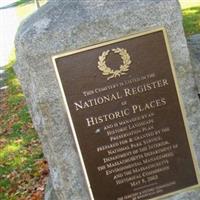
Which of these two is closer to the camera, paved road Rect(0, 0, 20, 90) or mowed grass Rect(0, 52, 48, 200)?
mowed grass Rect(0, 52, 48, 200)

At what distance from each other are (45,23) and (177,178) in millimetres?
1706

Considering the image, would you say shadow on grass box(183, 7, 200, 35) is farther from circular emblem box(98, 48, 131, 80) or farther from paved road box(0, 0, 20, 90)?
circular emblem box(98, 48, 131, 80)

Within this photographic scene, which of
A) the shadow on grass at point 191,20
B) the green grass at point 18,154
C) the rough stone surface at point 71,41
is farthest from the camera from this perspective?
the shadow on grass at point 191,20

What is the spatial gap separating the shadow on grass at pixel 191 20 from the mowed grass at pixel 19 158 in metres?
4.33

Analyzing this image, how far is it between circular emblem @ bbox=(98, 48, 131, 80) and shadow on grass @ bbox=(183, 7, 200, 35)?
27.1 ft

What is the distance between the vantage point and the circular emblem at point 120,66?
4.35 meters

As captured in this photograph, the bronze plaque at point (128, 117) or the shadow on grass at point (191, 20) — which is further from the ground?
the bronze plaque at point (128, 117)

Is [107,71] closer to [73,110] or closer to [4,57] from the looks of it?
[73,110]

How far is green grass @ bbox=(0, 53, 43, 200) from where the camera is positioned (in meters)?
7.15

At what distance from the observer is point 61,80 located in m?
4.34

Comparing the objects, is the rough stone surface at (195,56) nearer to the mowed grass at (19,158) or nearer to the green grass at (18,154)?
the mowed grass at (19,158)

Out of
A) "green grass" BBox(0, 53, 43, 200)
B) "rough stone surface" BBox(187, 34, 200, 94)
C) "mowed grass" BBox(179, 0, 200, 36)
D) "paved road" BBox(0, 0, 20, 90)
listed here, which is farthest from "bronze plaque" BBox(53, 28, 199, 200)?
"paved road" BBox(0, 0, 20, 90)

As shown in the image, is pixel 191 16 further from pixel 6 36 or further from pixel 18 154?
pixel 6 36

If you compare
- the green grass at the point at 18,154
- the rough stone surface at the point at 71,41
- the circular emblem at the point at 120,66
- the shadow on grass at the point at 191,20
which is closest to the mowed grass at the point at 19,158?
the green grass at the point at 18,154
